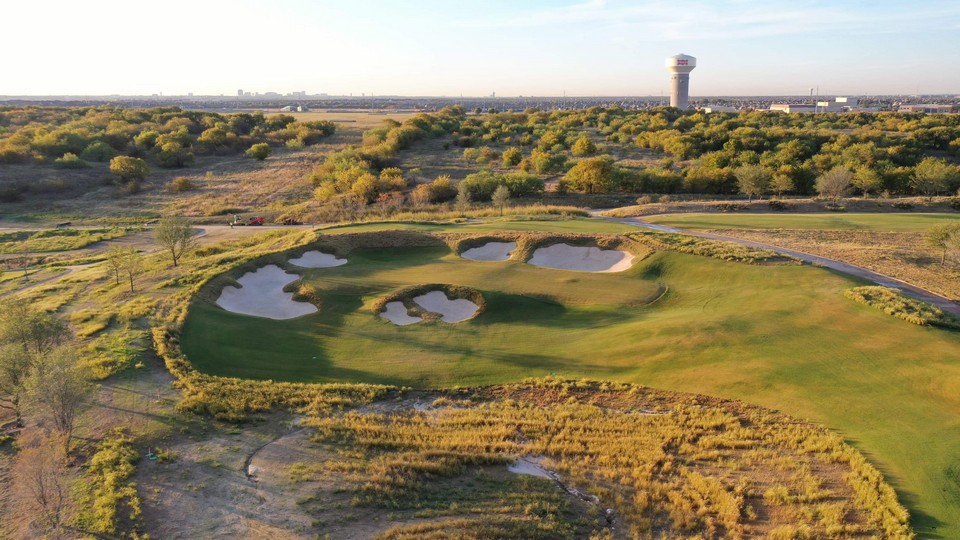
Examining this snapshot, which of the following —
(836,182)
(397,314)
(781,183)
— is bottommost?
(397,314)

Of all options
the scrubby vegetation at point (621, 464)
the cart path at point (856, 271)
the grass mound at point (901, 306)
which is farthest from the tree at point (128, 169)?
the grass mound at point (901, 306)

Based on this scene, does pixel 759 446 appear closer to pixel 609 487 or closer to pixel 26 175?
pixel 609 487

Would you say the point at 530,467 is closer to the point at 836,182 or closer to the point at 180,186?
the point at 836,182

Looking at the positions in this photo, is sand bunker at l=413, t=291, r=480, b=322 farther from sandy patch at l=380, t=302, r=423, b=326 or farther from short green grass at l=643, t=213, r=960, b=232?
short green grass at l=643, t=213, r=960, b=232

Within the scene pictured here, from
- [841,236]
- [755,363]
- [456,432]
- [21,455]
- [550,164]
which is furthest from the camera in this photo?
[550,164]

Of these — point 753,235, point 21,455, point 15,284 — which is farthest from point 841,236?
point 15,284

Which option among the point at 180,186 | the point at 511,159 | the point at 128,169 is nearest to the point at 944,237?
the point at 511,159

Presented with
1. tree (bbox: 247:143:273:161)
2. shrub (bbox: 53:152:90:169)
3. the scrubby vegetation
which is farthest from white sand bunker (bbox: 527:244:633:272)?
shrub (bbox: 53:152:90:169)
